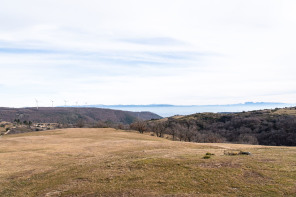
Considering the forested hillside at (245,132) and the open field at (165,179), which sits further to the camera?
the forested hillside at (245,132)

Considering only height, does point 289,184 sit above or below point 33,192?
above

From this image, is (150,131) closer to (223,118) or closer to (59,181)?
(223,118)

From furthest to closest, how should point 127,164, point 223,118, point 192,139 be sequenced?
point 223,118, point 192,139, point 127,164

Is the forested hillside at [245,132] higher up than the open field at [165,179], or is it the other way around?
the open field at [165,179]

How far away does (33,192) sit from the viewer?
1797 centimetres

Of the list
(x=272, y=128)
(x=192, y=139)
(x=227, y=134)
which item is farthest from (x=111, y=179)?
(x=272, y=128)

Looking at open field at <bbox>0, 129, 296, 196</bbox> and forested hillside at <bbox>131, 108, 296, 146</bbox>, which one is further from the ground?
open field at <bbox>0, 129, 296, 196</bbox>

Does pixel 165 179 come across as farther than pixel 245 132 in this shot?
No

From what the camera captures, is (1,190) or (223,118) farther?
(223,118)

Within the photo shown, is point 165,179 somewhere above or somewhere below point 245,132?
above

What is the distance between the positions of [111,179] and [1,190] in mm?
9017

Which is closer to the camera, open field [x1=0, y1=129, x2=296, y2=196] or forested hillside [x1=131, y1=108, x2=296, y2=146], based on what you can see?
open field [x1=0, y1=129, x2=296, y2=196]

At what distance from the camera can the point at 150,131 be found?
10450 cm

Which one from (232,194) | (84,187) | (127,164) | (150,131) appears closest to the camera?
(232,194)
